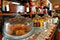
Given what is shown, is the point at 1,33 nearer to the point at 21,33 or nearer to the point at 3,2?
the point at 21,33

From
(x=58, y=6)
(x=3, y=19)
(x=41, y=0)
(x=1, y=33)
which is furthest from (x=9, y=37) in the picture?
(x=58, y=6)

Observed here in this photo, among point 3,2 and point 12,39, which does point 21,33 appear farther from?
point 3,2

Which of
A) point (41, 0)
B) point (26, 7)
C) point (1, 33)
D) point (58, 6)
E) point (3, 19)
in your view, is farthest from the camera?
point (58, 6)

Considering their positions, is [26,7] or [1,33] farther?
[26,7]

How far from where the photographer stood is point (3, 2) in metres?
1.37

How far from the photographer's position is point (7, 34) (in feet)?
3.51

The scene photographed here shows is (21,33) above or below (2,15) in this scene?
below

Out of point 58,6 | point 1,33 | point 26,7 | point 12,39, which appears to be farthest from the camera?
point 58,6

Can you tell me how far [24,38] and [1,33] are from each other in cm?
38

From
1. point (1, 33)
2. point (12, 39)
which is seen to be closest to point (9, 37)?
point (12, 39)

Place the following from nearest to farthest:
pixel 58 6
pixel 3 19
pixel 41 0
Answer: pixel 3 19 → pixel 41 0 → pixel 58 6

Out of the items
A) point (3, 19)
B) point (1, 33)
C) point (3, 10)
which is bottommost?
point (1, 33)

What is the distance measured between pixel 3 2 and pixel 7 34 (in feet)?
1.77

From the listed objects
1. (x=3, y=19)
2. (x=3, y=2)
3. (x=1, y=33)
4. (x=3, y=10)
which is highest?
(x=3, y=2)
